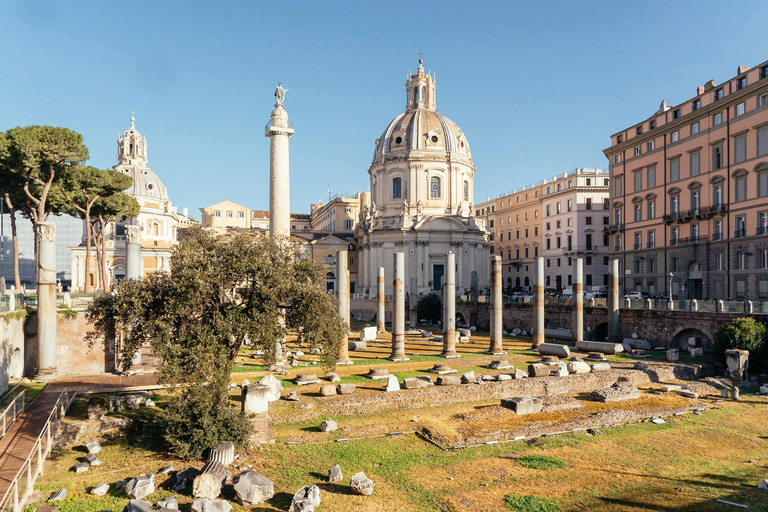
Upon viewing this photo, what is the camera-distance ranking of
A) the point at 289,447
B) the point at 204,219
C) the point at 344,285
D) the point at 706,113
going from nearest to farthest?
1. the point at 289,447
2. the point at 344,285
3. the point at 706,113
4. the point at 204,219

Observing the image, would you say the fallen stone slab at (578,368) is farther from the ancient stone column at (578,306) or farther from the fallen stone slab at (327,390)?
the fallen stone slab at (327,390)

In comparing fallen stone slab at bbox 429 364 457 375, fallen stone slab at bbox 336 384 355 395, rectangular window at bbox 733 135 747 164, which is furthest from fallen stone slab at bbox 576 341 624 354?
rectangular window at bbox 733 135 747 164

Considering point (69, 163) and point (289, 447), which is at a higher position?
point (69, 163)

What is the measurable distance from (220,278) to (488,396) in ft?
38.3

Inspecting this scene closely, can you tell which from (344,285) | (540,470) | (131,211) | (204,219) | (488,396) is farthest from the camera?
(204,219)

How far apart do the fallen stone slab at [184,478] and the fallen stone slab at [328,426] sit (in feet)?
14.6

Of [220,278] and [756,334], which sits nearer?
[220,278]

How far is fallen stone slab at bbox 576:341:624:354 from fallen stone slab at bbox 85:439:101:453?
79.0ft

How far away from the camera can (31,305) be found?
2409cm

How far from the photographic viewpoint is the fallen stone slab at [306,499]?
10844mm

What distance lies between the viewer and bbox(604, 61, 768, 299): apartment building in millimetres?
33875

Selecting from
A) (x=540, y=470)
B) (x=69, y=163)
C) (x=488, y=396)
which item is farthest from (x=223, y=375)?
(x=69, y=163)

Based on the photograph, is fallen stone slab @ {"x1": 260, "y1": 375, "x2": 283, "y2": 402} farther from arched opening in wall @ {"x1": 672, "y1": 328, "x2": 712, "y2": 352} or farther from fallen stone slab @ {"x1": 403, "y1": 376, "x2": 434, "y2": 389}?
arched opening in wall @ {"x1": 672, "y1": 328, "x2": 712, "y2": 352}

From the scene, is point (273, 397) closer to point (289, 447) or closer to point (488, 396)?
point (289, 447)
